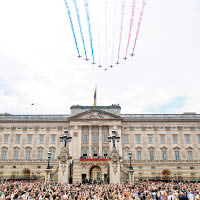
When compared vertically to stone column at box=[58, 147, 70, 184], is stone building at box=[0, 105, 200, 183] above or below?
above

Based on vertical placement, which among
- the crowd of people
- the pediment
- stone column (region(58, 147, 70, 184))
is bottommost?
the crowd of people

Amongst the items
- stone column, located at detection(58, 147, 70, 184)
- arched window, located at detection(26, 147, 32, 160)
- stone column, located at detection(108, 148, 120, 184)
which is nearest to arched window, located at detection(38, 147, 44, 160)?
arched window, located at detection(26, 147, 32, 160)

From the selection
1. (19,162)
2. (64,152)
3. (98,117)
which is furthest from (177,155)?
(19,162)

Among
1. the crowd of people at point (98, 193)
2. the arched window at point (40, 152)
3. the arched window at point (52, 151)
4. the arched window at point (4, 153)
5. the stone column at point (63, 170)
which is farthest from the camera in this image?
the arched window at point (4, 153)

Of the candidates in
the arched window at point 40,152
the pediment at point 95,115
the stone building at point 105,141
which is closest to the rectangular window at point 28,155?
the stone building at point 105,141

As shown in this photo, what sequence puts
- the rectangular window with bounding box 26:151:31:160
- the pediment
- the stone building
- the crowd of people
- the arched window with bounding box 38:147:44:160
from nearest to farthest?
the crowd of people → the stone building → the arched window with bounding box 38:147:44:160 → the rectangular window with bounding box 26:151:31:160 → the pediment

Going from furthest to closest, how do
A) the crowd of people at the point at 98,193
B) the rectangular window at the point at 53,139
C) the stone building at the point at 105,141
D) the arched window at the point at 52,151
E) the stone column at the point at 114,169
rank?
the rectangular window at the point at 53,139 < the arched window at the point at 52,151 < the stone building at the point at 105,141 < the stone column at the point at 114,169 < the crowd of people at the point at 98,193

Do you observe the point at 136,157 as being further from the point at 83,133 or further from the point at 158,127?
the point at 83,133

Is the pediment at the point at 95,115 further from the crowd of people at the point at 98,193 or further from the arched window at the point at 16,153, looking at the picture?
the crowd of people at the point at 98,193

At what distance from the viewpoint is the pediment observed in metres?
58.6

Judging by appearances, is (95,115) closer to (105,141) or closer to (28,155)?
(105,141)

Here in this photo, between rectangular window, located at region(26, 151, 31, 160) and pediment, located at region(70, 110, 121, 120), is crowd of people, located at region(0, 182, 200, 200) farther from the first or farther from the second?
rectangular window, located at region(26, 151, 31, 160)

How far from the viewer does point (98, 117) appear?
58.7 m

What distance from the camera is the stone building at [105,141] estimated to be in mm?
54625
